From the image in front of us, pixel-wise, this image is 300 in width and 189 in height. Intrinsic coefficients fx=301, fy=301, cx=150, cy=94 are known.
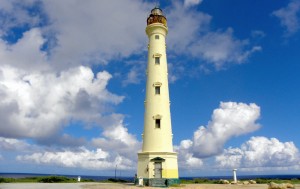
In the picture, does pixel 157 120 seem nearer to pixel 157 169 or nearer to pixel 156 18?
pixel 157 169

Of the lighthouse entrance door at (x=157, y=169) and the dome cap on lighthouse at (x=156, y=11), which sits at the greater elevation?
the dome cap on lighthouse at (x=156, y=11)

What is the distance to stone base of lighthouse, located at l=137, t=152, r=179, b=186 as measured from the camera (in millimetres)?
33719

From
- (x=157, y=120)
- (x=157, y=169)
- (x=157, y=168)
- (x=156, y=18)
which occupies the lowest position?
(x=157, y=169)

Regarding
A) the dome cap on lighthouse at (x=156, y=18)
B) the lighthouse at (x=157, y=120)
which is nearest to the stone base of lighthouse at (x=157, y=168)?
the lighthouse at (x=157, y=120)

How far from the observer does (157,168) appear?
34.0 m

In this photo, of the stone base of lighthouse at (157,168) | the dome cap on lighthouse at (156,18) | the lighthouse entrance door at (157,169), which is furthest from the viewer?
the dome cap on lighthouse at (156,18)

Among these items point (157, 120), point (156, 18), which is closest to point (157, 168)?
point (157, 120)

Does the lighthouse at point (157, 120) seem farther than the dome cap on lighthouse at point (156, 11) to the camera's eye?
No

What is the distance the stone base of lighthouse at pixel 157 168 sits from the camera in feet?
111

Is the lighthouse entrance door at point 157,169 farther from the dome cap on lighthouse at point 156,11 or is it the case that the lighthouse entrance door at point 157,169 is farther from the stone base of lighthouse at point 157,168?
the dome cap on lighthouse at point 156,11

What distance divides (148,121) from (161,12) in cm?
1566

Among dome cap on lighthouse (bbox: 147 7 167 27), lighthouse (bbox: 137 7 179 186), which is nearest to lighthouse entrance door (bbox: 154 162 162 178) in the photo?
lighthouse (bbox: 137 7 179 186)

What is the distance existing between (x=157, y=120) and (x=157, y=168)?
18.1 ft

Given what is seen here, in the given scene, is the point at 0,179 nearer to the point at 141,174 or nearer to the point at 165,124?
the point at 141,174
